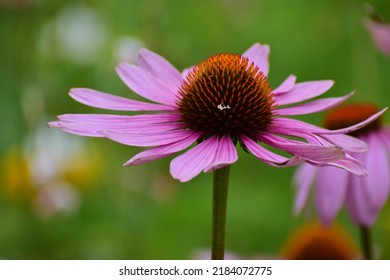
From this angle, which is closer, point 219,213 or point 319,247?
point 219,213

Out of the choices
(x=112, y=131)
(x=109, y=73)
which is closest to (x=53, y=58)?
(x=109, y=73)

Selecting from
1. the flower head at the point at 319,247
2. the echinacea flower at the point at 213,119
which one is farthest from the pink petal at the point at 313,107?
the flower head at the point at 319,247

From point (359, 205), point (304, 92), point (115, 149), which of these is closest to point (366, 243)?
point (359, 205)

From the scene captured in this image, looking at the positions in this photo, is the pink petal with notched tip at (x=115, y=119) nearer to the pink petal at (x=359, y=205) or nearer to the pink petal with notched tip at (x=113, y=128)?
the pink petal with notched tip at (x=113, y=128)

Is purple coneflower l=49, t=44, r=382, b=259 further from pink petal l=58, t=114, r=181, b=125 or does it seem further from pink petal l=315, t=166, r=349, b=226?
pink petal l=315, t=166, r=349, b=226

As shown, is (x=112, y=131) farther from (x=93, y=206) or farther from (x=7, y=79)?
(x=7, y=79)

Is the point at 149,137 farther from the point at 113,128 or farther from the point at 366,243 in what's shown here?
the point at 366,243
